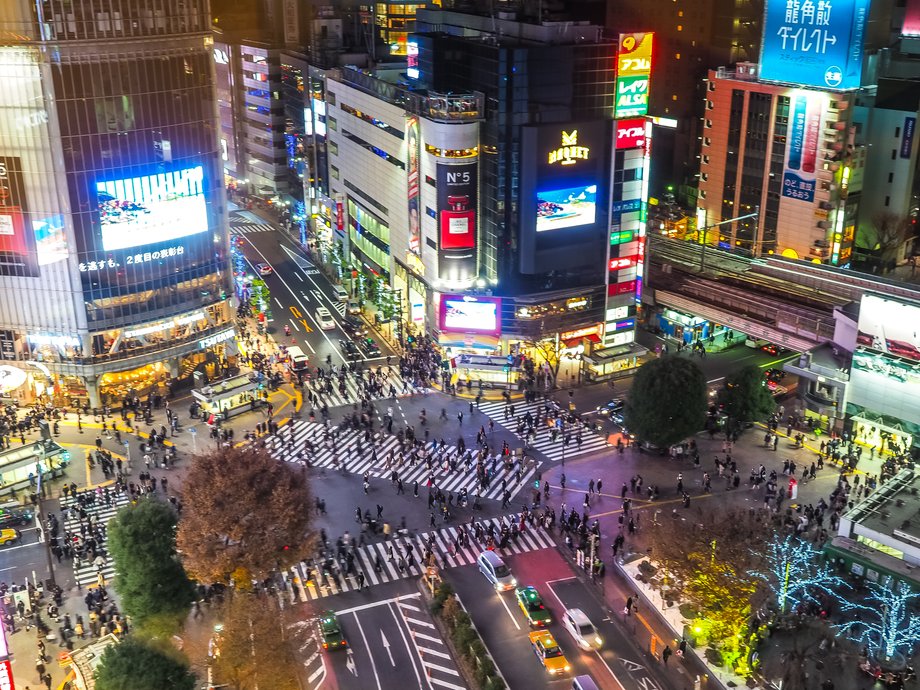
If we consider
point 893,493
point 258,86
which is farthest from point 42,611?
point 258,86

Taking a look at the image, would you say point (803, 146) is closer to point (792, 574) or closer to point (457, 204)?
point (457, 204)

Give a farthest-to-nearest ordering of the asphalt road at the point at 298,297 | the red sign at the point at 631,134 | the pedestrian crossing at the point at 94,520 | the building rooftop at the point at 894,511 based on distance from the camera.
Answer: the asphalt road at the point at 298,297 → the red sign at the point at 631,134 → the pedestrian crossing at the point at 94,520 → the building rooftop at the point at 894,511

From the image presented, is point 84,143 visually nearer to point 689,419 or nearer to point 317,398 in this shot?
point 317,398

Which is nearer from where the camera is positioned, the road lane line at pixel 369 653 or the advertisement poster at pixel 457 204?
the road lane line at pixel 369 653

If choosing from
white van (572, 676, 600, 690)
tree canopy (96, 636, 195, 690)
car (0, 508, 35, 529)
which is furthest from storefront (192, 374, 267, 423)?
white van (572, 676, 600, 690)

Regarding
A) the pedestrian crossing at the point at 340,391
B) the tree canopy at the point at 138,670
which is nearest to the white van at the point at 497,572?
the tree canopy at the point at 138,670

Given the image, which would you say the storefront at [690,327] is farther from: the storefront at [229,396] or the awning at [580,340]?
the storefront at [229,396]

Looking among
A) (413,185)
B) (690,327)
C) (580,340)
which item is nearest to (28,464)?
(413,185)
